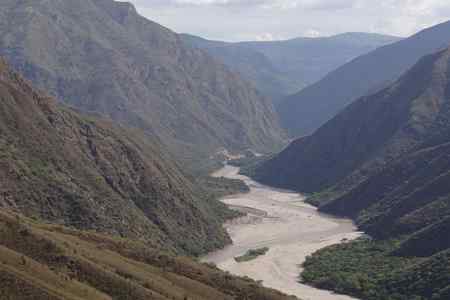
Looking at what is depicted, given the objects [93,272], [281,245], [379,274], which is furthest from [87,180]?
[93,272]

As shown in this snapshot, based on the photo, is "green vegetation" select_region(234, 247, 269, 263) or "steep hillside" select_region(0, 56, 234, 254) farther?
"green vegetation" select_region(234, 247, 269, 263)

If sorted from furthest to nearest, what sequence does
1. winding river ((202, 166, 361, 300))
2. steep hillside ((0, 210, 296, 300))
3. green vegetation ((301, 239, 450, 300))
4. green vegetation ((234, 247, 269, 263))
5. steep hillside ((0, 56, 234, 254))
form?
green vegetation ((234, 247, 269, 263)), steep hillside ((0, 56, 234, 254)), winding river ((202, 166, 361, 300)), green vegetation ((301, 239, 450, 300)), steep hillside ((0, 210, 296, 300))

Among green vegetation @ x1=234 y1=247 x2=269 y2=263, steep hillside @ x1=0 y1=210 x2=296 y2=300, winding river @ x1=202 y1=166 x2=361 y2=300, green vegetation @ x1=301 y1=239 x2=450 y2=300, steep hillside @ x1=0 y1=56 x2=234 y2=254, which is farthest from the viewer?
green vegetation @ x1=234 y1=247 x2=269 y2=263

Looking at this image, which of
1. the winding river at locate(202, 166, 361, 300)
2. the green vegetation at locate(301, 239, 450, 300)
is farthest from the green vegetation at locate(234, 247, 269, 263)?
the green vegetation at locate(301, 239, 450, 300)

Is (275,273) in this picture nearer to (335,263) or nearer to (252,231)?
(335,263)

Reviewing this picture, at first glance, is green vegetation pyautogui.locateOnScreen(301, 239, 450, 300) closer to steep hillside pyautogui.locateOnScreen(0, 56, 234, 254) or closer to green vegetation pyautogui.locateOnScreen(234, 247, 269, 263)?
green vegetation pyautogui.locateOnScreen(234, 247, 269, 263)

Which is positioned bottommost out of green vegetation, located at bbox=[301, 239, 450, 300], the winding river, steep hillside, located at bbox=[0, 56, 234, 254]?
the winding river
